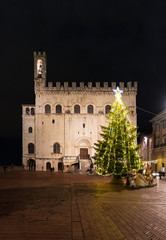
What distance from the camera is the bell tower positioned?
144 feet

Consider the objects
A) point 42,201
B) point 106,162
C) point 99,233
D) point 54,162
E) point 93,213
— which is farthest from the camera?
point 54,162

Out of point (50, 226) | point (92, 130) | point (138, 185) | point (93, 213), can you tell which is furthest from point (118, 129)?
point (92, 130)

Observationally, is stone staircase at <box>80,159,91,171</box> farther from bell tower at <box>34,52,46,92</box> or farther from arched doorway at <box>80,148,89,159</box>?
bell tower at <box>34,52,46,92</box>

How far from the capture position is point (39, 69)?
147 feet

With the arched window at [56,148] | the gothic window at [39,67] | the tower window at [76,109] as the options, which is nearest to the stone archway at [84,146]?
the arched window at [56,148]

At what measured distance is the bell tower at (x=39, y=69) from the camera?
43906mm

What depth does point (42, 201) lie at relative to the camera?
1052cm

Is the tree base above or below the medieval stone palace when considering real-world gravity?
below

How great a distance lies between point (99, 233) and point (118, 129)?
15521mm

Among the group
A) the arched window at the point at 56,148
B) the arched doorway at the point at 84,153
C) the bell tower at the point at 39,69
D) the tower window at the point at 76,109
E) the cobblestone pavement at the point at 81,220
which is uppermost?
the bell tower at the point at 39,69

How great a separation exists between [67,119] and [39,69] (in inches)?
412

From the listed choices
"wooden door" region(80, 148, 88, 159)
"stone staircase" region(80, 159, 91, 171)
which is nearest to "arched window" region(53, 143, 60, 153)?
"wooden door" region(80, 148, 88, 159)

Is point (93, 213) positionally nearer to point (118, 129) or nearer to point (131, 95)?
Answer: point (118, 129)

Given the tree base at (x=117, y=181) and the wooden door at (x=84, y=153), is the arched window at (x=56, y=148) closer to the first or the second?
the wooden door at (x=84, y=153)
